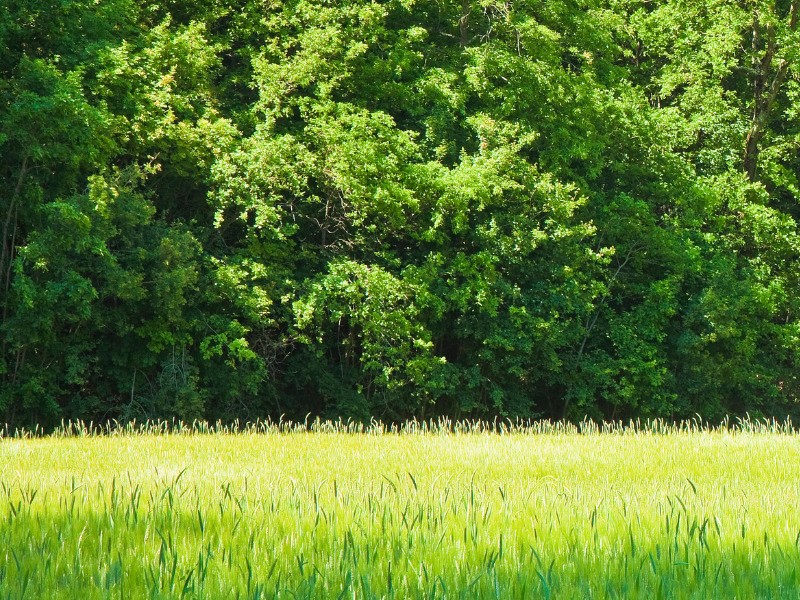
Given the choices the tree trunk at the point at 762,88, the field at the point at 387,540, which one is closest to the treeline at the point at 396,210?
the tree trunk at the point at 762,88

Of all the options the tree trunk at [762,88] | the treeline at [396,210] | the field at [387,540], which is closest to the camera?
the field at [387,540]

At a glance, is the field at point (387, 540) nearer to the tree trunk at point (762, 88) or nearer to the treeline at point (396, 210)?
the treeline at point (396, 210)

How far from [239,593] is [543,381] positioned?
23607 mm

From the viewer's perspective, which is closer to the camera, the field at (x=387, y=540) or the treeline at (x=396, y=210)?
the field at (x=387, y=540)

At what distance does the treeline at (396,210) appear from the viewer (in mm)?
19234

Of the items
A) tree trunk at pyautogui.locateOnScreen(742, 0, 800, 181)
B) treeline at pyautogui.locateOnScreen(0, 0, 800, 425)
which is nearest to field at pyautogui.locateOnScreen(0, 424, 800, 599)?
treeline at pyautogui.locateOnScreen(0, 0, 800, 425)

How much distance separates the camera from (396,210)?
22297 mm

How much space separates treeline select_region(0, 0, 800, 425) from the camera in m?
19.2

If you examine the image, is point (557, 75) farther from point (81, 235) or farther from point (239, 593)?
point (239, 593)

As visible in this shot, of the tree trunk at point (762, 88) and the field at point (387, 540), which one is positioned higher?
the tree trunk at point (762, 88)

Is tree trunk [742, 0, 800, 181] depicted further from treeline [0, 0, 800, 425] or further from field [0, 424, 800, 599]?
field [0, 424, 800, 599]

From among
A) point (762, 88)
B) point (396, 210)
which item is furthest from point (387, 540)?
point (762, 88)

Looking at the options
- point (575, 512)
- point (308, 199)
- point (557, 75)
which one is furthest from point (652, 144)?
point (575, 512)

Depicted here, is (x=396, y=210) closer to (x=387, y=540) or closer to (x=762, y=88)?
(x=762, y=88)
